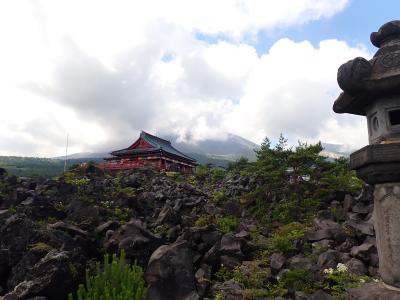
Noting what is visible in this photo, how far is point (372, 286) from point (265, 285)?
148 inches

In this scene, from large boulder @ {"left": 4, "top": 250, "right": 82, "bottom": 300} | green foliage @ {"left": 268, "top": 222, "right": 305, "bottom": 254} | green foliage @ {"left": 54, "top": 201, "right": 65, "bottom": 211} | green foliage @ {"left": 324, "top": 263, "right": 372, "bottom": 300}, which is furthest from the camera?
green foliage @ {"left": 54, "top": 201, "right": 65, "bottom": 211}

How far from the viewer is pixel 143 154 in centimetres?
4956

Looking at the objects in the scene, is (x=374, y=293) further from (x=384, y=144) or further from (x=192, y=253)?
(x=192, y=253)

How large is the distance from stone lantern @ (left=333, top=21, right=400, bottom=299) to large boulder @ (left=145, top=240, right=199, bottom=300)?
13.7ft

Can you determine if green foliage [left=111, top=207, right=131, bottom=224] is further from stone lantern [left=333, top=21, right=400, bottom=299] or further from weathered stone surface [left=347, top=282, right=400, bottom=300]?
stone lantern [left=333, top=21, right=400, bottom=299]

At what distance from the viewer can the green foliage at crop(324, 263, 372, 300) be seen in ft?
25.0

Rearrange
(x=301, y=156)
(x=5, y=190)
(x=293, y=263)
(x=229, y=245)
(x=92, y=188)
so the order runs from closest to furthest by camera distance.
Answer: (x=293, y=263), (x=229, y=245), (x=301, y=156), (x=5, y=190), (x=92, y=188)

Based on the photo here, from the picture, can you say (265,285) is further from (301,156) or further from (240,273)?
(301,156)

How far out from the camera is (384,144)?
503cm

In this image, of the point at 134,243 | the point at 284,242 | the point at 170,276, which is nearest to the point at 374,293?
the point at 170,276

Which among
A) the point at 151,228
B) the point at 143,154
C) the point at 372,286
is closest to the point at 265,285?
the point at 372,286

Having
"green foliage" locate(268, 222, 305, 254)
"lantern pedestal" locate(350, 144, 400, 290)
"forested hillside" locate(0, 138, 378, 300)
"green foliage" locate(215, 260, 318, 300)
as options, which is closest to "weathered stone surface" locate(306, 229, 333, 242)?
"forested hillside" locate(0, 138, 378, 300)

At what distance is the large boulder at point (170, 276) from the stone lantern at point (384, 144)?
4.18 meters

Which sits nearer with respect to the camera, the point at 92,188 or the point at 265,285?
the point at 265,285
